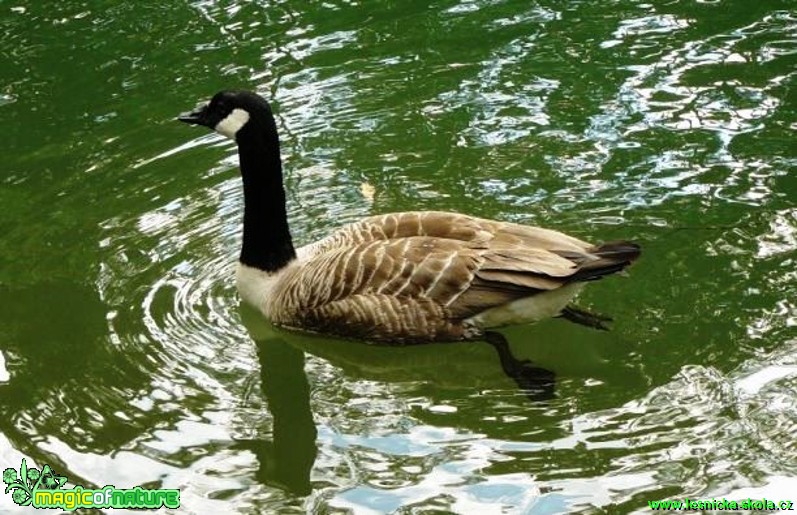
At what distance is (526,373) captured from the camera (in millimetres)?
6914

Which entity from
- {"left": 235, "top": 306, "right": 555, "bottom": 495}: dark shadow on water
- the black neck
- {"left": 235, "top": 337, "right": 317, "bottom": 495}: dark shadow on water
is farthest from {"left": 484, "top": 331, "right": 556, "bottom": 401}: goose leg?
the black neck

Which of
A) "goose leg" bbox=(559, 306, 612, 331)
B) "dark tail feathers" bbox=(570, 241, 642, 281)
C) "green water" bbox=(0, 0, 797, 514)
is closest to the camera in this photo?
"green water" bbox=(0, 0, 797, 514)

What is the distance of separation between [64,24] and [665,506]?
33.0 feet

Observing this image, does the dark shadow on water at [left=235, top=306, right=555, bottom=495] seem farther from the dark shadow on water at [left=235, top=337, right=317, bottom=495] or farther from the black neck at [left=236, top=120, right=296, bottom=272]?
the black neck at [left=236, top=120, right=296, bottom=272]

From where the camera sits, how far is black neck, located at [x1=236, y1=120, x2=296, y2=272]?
790 cm

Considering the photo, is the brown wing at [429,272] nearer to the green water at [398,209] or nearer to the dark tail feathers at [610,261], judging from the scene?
the dark tail feathers at [610,261]

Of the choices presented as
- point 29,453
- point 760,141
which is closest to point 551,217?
point 760,141

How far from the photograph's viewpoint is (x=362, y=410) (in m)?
6.78

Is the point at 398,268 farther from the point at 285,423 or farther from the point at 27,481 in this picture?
the point at 27,481

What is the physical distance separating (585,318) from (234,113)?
2.69 metres

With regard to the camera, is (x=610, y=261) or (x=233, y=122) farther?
(x=233, y=122)

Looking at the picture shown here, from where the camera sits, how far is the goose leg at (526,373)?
22.0 feet

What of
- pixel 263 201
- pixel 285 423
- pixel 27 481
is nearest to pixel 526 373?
pixel 285 423

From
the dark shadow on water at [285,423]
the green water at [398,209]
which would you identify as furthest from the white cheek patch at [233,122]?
the dark shadow on water at [285,423]
